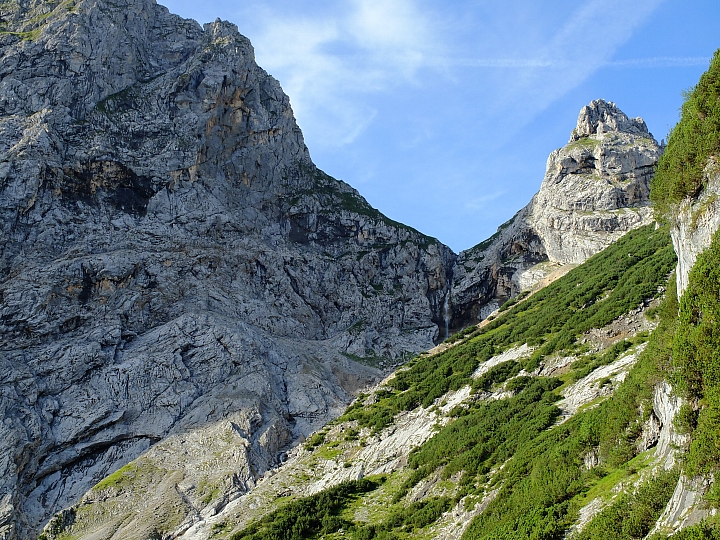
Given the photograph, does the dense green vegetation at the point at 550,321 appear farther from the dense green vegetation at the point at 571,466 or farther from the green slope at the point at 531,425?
the dense green vegetation at the point at 571,466

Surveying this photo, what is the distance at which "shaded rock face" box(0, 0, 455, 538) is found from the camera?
238 feet

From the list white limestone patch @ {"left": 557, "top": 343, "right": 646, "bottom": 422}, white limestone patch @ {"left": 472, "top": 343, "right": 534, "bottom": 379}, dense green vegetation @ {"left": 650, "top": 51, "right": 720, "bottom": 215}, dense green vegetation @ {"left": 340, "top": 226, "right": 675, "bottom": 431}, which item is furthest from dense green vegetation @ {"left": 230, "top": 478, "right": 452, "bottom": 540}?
dense green vegetation @ {"left": 650, "top": 51, "right": 720, "bottom": 215}

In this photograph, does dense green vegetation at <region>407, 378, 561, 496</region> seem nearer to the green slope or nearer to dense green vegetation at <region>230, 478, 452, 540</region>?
the green slope

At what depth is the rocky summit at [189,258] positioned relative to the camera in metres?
70.2

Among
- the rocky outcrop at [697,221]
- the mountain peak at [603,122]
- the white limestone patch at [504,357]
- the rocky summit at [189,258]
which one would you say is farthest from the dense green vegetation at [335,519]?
the mountain peak at [603,122]

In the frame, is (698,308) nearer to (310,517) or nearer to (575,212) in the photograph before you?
(310,517)

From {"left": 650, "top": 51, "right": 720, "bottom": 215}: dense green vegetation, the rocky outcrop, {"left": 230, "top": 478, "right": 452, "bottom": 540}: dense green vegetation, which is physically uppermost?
{"left": 650, "top": 51, "right": 720, "bottom": 215}: dense green vegetation

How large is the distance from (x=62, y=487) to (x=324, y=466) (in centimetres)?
3372

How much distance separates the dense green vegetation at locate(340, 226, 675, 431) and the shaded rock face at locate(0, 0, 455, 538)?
19.0 metres

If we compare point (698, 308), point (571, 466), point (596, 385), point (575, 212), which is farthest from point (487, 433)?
point (575, 212)

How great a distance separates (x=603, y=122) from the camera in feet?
365

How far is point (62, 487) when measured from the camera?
65.8 m

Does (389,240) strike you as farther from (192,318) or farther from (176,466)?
(176,466)

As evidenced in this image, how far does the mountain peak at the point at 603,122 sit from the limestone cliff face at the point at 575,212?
167mm
